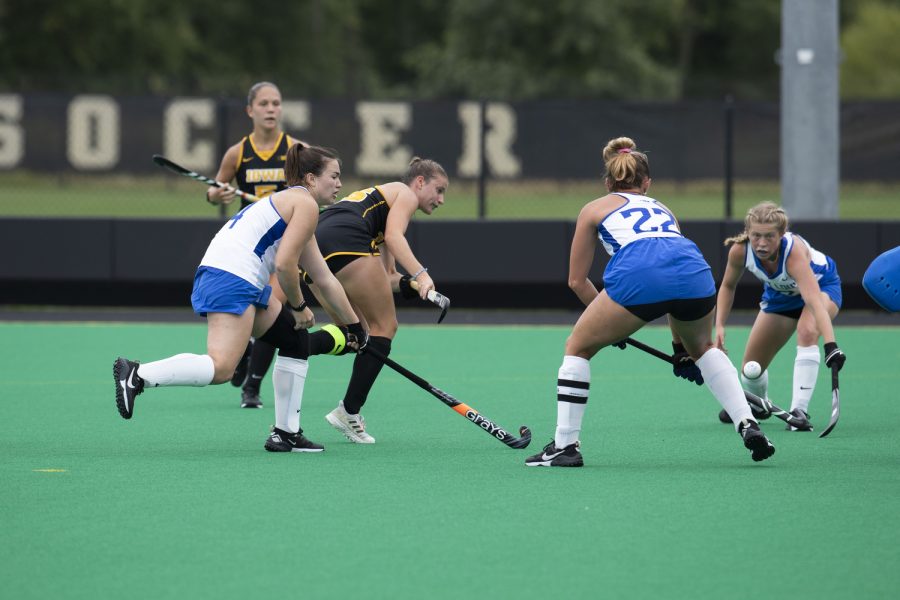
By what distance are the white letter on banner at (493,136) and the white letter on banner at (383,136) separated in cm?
76

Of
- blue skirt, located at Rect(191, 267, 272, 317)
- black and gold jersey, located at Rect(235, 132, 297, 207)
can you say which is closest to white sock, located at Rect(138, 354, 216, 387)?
blue skirt, located at Rect(191, 267, 272, 317)

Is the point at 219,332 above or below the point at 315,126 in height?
below

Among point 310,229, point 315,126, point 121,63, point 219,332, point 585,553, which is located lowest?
point 585,553

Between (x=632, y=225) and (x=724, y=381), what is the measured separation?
86 centimetres

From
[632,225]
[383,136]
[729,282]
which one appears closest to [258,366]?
[729,282]

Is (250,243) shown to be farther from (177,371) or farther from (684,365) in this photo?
(684,365)

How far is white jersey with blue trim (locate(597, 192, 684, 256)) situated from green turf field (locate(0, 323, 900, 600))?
1.08m

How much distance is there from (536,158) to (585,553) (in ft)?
41.0

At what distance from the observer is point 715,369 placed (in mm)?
7129

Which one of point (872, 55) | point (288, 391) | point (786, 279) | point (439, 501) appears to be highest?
point (872, 55)

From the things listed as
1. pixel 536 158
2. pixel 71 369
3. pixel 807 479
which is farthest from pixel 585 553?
pixel 536 158

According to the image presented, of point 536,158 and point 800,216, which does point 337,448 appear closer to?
point 800,216

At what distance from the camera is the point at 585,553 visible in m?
5.34

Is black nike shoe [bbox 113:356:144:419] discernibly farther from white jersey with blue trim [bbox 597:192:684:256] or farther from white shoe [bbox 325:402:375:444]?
white jersey with blue trim [bbox 597:192:684:256]
